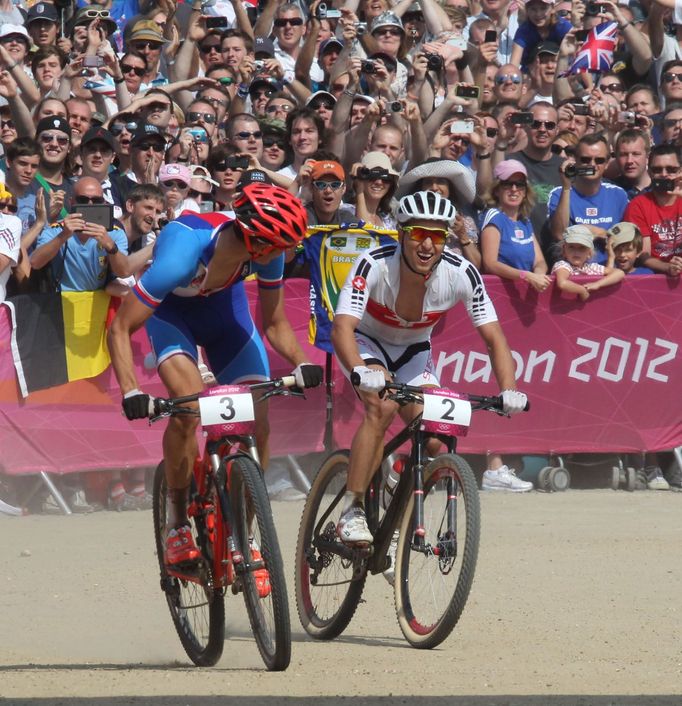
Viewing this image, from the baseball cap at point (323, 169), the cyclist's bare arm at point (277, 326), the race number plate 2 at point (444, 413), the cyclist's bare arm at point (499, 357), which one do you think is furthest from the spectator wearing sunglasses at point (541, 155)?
the race number plate 2 at point (444, 413)

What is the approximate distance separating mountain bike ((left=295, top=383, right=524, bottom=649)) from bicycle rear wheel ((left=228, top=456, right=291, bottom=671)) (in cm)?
82

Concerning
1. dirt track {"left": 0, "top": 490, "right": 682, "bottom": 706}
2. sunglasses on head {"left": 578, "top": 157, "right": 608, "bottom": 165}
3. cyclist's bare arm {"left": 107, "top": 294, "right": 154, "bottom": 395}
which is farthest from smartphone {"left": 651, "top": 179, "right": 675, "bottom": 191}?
cyclist's bare arm {"left": 107, "top": 294, "right": 154, "bottom": 395}

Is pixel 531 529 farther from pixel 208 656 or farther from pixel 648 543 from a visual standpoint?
pixel 208 656

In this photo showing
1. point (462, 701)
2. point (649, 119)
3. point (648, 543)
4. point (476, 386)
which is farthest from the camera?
point (649, 119)

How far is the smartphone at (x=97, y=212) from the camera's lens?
9180mm

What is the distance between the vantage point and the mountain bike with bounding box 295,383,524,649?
Result: 5988 mm

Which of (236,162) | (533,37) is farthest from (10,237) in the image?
(533,37)

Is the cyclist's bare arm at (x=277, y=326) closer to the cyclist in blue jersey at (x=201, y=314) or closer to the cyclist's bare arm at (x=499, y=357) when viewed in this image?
the cyclist in blue jersey at (x=201, y=314)

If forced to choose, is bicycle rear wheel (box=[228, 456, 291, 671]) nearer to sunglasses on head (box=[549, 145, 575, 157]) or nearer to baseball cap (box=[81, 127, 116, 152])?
baseball cap (box=[81, 127, 116, 152])

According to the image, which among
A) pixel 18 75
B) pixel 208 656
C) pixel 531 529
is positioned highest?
pixel 18 75

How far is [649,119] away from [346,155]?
3.01 m

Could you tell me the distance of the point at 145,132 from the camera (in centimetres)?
1054

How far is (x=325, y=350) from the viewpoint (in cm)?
1007

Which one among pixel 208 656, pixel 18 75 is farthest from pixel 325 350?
pixel 208 656
